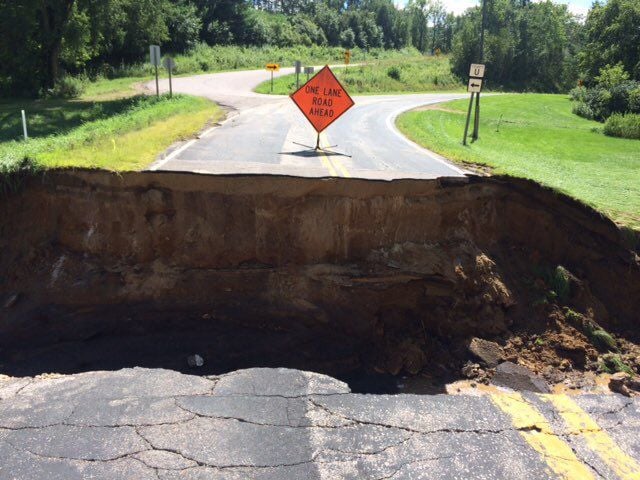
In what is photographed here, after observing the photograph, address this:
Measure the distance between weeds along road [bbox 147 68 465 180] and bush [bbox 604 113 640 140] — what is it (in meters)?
10.2

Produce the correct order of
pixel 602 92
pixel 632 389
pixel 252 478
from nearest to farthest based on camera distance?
pixel 252 478 → pixel 632 389 → pixel 602 92

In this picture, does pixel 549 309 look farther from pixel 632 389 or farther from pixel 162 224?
pixel 162 224

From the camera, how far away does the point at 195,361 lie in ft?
24.8

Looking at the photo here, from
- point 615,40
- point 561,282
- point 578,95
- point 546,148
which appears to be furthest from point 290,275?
point 615,40

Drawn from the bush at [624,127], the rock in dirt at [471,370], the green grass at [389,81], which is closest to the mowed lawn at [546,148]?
the bush at [624,127]

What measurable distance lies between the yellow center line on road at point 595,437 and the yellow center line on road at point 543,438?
0.24m

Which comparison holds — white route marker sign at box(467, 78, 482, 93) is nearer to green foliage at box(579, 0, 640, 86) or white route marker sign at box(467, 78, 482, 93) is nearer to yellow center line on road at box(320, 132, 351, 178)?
yellow center line on road at box(320, 132, 351, 178)

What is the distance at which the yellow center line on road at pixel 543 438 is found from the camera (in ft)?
13.7

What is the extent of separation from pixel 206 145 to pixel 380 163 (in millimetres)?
3776

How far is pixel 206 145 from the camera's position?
10.9 m

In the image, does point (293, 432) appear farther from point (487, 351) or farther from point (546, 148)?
point (546, 148)

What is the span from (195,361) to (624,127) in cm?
2190

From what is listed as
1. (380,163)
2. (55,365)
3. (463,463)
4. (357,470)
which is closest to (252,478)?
(357,470)

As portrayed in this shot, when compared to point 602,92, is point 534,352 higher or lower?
lower
